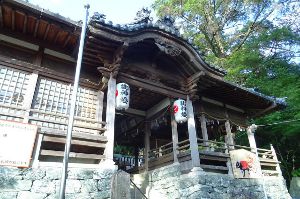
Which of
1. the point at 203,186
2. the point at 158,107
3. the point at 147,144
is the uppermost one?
the point at 158,107

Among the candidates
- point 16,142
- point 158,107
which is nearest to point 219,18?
point 158,107

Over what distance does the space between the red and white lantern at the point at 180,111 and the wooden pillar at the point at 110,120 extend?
128 inches

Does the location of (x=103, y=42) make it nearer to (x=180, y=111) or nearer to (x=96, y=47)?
(x=96, y=47)

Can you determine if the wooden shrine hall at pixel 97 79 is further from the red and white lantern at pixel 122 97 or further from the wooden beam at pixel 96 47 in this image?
the red and white lantern at pixel 122 97

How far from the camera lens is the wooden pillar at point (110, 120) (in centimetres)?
838

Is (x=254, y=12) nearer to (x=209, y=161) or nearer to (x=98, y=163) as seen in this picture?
(x=209, y=161)

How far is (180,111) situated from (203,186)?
318cm

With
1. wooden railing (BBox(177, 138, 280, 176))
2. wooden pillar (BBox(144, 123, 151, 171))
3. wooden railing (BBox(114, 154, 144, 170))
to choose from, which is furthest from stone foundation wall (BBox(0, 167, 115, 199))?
wooden railing (BBox(114, 154, 144, 170))

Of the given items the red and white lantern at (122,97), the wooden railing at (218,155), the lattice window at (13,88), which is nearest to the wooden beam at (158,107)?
the wooden railing at (218,155)

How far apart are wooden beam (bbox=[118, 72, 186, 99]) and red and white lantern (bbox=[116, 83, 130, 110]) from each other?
0.46m

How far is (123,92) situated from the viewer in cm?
949

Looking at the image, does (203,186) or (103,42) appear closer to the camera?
(103,42)

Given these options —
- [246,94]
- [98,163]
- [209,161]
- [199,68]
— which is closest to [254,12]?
[246,94]

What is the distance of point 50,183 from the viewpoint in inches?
284
